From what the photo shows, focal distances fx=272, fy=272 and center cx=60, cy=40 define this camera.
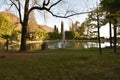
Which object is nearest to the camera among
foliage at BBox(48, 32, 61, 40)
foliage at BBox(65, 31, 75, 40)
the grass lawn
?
the grass lawn

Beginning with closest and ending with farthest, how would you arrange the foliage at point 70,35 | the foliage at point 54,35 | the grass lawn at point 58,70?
the grass lawn at point 58,70 < the foliage at point 70,35 < the foliage at point 54,35

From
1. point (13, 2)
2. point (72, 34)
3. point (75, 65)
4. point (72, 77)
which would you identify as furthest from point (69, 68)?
point (72, 34)

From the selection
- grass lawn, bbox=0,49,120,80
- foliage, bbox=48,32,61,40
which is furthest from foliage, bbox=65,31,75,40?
grass lawn, bbox=0,49,120,80

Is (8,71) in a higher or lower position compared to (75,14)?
lower

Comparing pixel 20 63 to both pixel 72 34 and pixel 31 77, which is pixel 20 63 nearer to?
pixel 31 77

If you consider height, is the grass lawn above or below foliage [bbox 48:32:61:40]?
below

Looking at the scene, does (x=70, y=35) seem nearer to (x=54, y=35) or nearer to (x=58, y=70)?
(x=54, y=35)

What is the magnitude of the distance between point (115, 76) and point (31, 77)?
134 inches

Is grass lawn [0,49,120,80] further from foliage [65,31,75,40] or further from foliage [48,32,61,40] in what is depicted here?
foliage [48,32,61,40]

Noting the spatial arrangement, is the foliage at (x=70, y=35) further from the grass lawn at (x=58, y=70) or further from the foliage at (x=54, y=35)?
the grass lawn at (x=58, y=70)

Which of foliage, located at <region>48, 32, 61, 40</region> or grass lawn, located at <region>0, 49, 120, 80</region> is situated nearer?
grass lawn, located at <region>0, 49, 120, 80</region>

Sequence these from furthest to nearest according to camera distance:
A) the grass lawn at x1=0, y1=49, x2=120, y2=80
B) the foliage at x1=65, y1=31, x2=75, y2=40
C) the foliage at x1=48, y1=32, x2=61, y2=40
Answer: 1. the foliage at x1=48, y1=32, x2=61, y2=40
2. the foliage at x1=65, y1=31, x2=75, y2=40
3. the grass lawn at x1=0, y1=49, x2=120, y2=80

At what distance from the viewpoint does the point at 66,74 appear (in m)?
11.1

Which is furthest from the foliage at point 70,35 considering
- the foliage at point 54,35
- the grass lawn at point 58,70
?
the grass lawn at point 58,70
